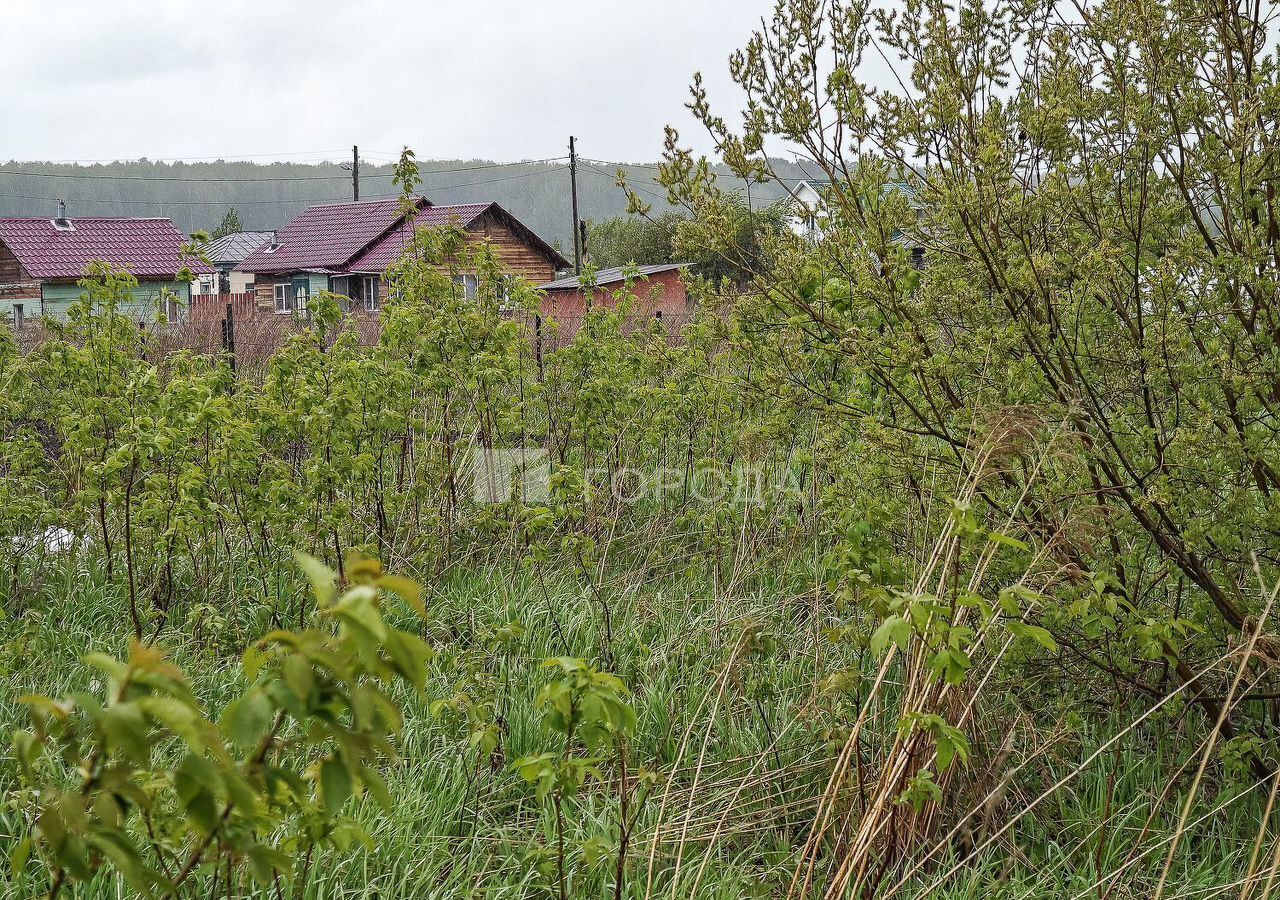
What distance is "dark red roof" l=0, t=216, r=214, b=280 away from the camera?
3797cm

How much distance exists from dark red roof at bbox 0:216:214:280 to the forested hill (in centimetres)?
10388

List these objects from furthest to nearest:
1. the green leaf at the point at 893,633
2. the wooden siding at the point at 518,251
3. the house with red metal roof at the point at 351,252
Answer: the wooden siding at the point at 518,251
the house with red metal roof at the point at 351,252
the green leaf at the point at 893,633

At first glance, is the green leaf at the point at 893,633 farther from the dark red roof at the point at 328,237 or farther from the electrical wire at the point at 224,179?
the electrical wire at the point at 224,179

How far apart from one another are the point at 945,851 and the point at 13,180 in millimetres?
174096

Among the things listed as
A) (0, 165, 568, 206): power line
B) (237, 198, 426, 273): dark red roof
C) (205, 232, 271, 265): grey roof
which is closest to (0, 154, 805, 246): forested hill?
(0, 165, 568, 206): power line

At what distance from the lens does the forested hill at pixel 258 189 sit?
146250mm

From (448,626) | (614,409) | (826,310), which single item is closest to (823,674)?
(826,310)

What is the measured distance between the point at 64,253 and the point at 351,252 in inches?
408

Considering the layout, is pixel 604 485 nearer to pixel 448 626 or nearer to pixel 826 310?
pixel 448 626

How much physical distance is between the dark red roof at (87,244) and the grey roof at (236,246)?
23213mm

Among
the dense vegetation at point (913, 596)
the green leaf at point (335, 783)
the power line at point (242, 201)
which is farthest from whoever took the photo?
the power line at point (242, 201)

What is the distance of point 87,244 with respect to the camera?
39.8 metres

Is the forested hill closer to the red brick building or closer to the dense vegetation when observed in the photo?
the red brick building

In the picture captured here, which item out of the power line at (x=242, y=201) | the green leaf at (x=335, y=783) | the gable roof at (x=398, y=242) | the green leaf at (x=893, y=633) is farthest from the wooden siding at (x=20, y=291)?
the power line at (x=242, y=201)
